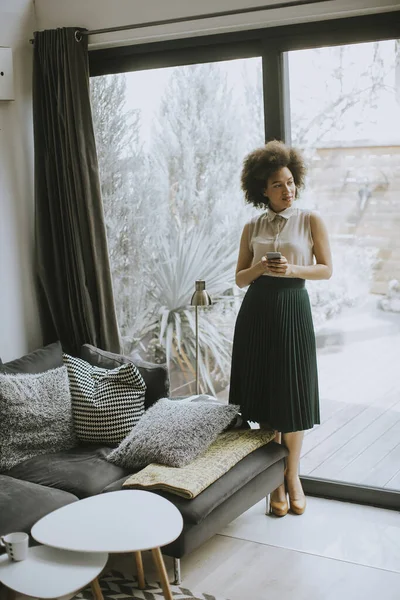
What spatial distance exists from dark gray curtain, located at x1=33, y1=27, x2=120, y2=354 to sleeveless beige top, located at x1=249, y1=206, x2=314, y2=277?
97 centimetres

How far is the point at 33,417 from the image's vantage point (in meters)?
3.30

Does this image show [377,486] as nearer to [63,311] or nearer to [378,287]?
[378,287]

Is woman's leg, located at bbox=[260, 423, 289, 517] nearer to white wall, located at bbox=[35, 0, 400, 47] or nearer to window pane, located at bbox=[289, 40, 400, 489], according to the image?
window pane, located at bbox=[289, 40, 400, 489]

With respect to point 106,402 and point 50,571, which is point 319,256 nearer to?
point 106,402

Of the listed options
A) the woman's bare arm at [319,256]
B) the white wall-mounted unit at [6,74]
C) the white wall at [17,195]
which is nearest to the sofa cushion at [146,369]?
the white wall at [17,195]

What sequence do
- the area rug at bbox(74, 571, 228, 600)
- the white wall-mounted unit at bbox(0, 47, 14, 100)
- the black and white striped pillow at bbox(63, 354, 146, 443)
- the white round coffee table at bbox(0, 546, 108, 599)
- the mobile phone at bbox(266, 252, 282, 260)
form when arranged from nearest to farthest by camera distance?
the white round coffee table at bbox(0, 546, 108, 599)
the area rug at bbox(74, 571, 228, 600)
the mobile phone at bbox(266, 252, 282, 260)
the black and white striped pillow at bbox(63, 354, 146, 443)
the white wall-mounted unit at bbox(0, 47, 14, 100)

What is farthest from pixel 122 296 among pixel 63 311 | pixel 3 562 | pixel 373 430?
pixel 3 562

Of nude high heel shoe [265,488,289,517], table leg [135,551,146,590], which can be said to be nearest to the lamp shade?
nude high heel shoe [265,488,289,517]

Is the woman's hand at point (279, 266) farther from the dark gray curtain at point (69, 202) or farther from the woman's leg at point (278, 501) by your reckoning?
the dark gray curtain at point (69, 202)

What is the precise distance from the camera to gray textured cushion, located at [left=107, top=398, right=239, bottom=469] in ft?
9.98

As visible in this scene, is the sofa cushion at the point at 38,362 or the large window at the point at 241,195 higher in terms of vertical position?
the large window at the point at 241,195

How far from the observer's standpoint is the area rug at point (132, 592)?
2.82 m

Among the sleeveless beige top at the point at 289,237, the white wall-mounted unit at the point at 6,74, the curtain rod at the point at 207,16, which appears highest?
the curtain rod at the point at 207,16

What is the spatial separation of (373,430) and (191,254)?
1262mm
